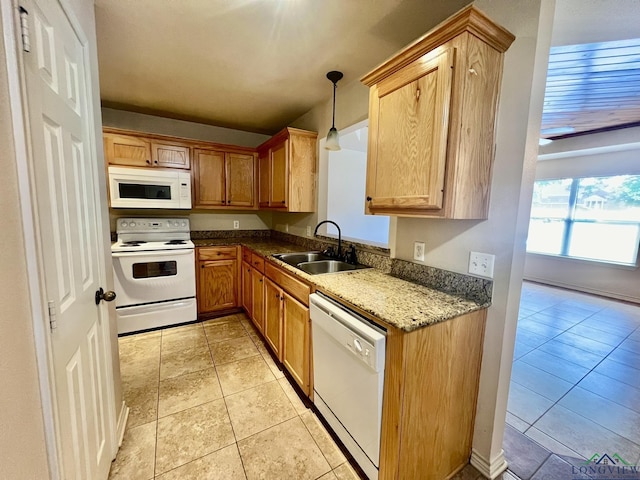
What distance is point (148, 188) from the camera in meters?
2.82

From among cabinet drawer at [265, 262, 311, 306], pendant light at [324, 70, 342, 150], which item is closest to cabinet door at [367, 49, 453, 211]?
pendant light at [324, 70, 342, 150]

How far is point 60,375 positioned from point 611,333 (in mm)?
4631

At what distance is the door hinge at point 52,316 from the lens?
29.9 inches

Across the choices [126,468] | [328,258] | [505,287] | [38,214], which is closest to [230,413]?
[126,468]

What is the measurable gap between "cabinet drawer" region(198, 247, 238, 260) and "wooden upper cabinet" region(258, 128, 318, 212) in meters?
0.79

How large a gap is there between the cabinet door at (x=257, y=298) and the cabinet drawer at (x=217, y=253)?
21.3 inches

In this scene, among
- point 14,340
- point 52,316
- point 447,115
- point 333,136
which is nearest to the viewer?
point 14,340

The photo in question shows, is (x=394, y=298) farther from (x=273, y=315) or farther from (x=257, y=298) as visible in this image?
(x=257, y=298)

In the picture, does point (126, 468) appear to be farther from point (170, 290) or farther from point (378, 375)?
point (170, 290)

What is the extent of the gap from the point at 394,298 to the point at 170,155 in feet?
9.66

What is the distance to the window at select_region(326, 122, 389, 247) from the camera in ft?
9.26

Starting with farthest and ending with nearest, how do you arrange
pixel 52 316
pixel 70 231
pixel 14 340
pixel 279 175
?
1. pixel 279 175
2. pixel 70 231
3. pixel 52 316
4. pixel 14 340

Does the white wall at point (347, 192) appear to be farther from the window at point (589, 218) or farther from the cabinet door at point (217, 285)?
the window at point (589, 218)

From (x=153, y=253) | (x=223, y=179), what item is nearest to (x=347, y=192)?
(x=223, y=179)
